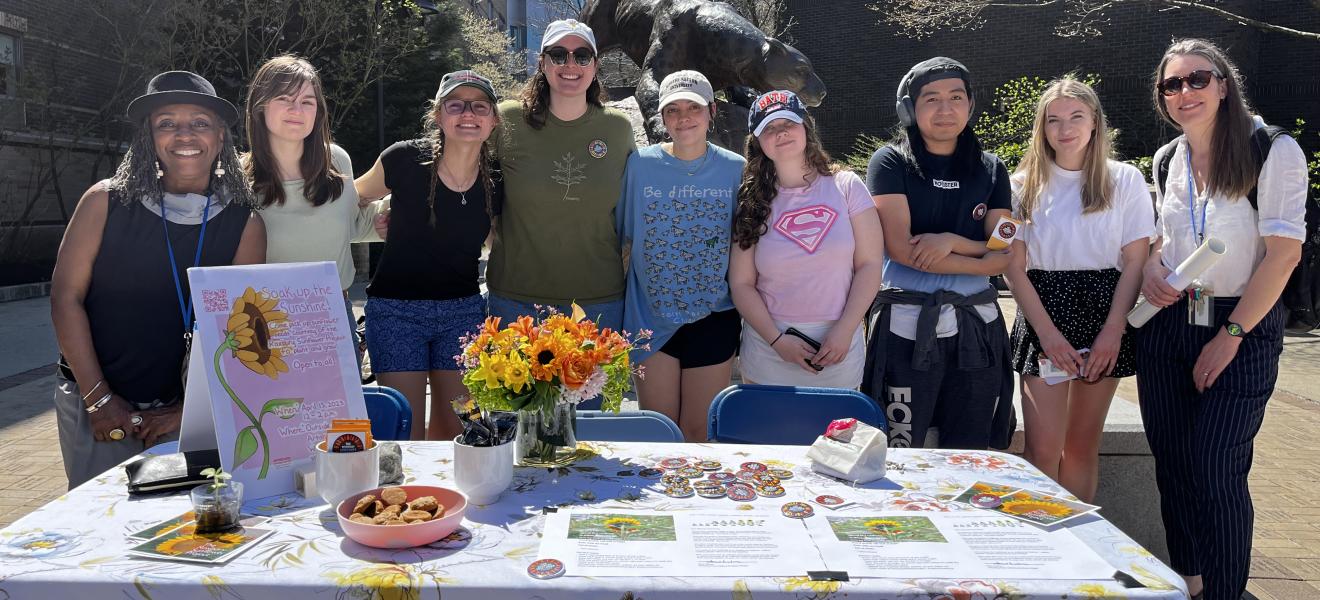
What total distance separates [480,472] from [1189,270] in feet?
7.70

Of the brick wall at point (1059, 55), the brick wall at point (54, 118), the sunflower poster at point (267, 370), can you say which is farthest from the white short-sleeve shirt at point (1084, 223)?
the brick wall at point (54, 118)

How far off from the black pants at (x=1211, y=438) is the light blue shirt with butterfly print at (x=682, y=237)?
5.08 ft

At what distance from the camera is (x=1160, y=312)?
3018 mm

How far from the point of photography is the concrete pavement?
358cm

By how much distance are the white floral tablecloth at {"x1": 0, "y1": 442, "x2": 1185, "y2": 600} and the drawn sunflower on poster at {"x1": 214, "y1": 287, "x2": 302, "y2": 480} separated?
134 millimetres

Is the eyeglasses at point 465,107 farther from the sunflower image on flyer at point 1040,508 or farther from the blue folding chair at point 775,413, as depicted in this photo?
the sunflower image on flyer at point 1040,508

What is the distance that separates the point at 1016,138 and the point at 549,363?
46.2 ft

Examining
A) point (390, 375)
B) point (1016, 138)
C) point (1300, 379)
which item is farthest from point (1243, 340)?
point (1016, 138)

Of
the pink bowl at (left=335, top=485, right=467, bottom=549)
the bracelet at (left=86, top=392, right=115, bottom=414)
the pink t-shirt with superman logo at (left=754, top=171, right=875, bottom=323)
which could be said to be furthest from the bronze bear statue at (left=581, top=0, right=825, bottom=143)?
the pink bowl at (left=335, top=485, right=467, bottom=549)

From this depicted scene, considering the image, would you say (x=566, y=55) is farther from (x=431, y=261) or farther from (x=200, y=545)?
(x=200, y=545)

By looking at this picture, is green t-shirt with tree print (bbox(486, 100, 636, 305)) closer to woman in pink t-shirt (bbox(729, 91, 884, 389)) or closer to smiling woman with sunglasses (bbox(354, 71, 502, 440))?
smiling woman with sunglasses (bbox(354, 71, 502, 440))

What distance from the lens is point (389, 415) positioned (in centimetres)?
270

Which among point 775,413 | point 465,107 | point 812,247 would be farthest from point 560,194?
point 775,413

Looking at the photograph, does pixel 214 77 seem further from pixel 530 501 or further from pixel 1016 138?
pixel 530 501
